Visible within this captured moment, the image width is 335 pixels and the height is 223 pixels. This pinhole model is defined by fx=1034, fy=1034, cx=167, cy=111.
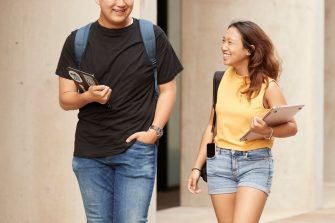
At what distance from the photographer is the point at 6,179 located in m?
10.2

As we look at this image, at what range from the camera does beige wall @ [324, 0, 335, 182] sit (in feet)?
65.7

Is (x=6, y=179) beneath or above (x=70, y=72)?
beneath

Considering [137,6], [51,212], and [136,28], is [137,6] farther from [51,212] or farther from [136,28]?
[136,28]

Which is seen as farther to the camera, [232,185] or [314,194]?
[314,194]

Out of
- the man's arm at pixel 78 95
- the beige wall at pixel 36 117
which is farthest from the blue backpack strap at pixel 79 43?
the beige wall at pixel 36 117

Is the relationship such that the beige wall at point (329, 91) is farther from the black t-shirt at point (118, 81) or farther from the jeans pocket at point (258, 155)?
the black t-shirt at point (118, 81)

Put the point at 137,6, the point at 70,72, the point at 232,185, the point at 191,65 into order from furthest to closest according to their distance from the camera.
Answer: the point at 191,65 → the point at 137,6 → the point at 232,185 → the point at 70,72

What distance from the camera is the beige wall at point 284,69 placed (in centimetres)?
1426

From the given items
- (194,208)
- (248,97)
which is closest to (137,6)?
(248,97)

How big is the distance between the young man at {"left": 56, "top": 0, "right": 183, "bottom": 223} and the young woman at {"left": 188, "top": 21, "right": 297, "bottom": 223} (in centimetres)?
69

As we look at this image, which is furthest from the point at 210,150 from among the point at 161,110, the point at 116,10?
the point at 116,10

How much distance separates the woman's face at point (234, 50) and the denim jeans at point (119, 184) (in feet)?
3.55

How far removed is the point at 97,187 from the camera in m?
5.64

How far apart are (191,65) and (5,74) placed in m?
4.54
